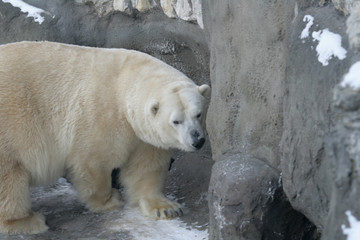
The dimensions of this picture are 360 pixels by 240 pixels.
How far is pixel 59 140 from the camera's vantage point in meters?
4.63

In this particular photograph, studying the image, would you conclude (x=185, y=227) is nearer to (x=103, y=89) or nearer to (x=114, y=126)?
(x=114, y=126)

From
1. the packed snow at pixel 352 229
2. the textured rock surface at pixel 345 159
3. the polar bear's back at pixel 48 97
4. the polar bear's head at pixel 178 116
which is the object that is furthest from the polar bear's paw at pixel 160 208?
the packed snow at pixel 352 229

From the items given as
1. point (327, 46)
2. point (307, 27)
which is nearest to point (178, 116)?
point (307, 27)

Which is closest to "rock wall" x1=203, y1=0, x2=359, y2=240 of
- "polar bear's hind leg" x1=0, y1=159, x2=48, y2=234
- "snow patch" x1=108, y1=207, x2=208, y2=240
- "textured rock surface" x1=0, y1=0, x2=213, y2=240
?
"snow patch" x1=108, y1=207, x2=208, y2=240

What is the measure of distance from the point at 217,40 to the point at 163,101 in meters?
0.65

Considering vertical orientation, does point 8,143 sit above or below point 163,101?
below

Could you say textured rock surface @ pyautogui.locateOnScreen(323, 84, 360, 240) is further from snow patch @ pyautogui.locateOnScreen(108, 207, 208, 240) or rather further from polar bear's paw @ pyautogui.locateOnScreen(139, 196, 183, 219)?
polar bear's paw @ pyautogui.locateOnScreen(139, 196, 183, 219)

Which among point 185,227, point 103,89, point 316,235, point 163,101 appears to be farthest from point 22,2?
point 316,235

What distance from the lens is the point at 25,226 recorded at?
14.7ft

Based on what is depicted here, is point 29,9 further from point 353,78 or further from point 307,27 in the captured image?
point 353,78

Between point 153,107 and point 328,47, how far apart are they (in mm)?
1893

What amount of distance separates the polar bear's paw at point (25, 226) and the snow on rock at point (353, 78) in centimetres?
299

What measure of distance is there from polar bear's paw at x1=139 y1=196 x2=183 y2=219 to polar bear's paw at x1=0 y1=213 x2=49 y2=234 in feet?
2.61

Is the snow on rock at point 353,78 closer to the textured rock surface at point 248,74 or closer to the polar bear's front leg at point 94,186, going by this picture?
the textured rock surface at point 248,74
